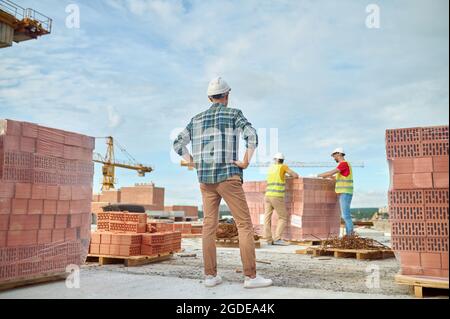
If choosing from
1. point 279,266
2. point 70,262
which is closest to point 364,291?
point 279,266

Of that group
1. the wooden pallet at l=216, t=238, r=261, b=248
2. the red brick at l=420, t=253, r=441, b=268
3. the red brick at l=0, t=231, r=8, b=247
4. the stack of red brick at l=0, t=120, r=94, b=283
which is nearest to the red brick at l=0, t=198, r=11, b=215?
the stack of red brick at l=0, t=120, r=94, b=283

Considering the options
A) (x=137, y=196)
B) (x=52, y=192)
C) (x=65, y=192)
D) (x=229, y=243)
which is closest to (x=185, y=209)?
(x=137, y=196)

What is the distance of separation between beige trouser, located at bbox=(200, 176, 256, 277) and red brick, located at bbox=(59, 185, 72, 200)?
1.62m

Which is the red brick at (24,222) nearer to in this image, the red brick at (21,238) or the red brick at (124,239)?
the red brick at (21,238)

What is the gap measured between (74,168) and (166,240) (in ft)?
7.22

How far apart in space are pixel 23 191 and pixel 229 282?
7.60 feet

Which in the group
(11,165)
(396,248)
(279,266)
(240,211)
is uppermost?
(11,165)

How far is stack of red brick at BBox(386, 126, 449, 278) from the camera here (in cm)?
371

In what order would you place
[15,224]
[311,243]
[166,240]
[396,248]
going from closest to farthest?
[396,248]
[15,224]
[166,240]
[311,243]

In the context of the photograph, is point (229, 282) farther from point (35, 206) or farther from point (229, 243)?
point (229, 243)

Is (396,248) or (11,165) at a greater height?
(11,165)

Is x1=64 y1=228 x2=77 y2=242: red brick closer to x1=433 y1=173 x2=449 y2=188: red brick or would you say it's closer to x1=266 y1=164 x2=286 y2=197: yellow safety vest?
x1=433 y1=173 x2=449 y2=188: red brick

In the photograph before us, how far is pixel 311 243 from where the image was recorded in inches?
386
